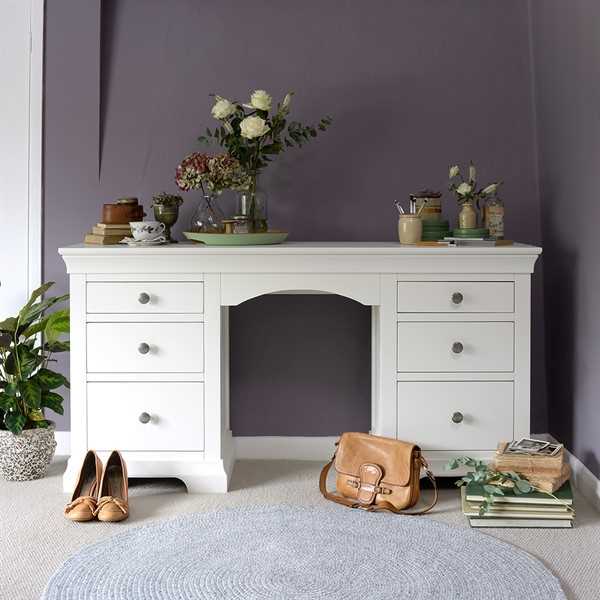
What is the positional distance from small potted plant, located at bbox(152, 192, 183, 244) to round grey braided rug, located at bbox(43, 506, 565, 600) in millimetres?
1108

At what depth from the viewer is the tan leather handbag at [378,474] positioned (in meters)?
3.17

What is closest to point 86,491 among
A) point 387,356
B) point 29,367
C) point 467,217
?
point 29,367

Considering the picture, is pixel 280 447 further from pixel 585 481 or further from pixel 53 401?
pixel 585 481

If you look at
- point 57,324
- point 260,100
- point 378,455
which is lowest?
point 378,455

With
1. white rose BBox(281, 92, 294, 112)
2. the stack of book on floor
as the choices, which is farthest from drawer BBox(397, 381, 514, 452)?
white rose BBox(281, 92, 294, 112)

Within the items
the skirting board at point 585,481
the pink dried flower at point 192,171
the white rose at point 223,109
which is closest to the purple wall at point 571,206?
the skirting board at point 585,481

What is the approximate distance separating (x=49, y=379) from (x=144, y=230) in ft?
2.27

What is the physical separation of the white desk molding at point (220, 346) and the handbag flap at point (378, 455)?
13 cm

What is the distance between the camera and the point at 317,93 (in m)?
3.82

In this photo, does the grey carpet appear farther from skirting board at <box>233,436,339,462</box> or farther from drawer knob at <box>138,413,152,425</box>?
drawer knob at <box>138,413,152,425</box>

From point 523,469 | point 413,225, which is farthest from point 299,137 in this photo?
point 523,469

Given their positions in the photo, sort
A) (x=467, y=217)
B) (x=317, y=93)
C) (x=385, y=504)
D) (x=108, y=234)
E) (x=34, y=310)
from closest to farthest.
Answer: (x=385, y=504) → (x=108, y=234) → (x=467, y=217) → (x=34, y=310) → (x=317, y=93)

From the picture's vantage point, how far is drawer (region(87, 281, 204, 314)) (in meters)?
3.36

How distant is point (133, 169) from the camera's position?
12.6 feet
